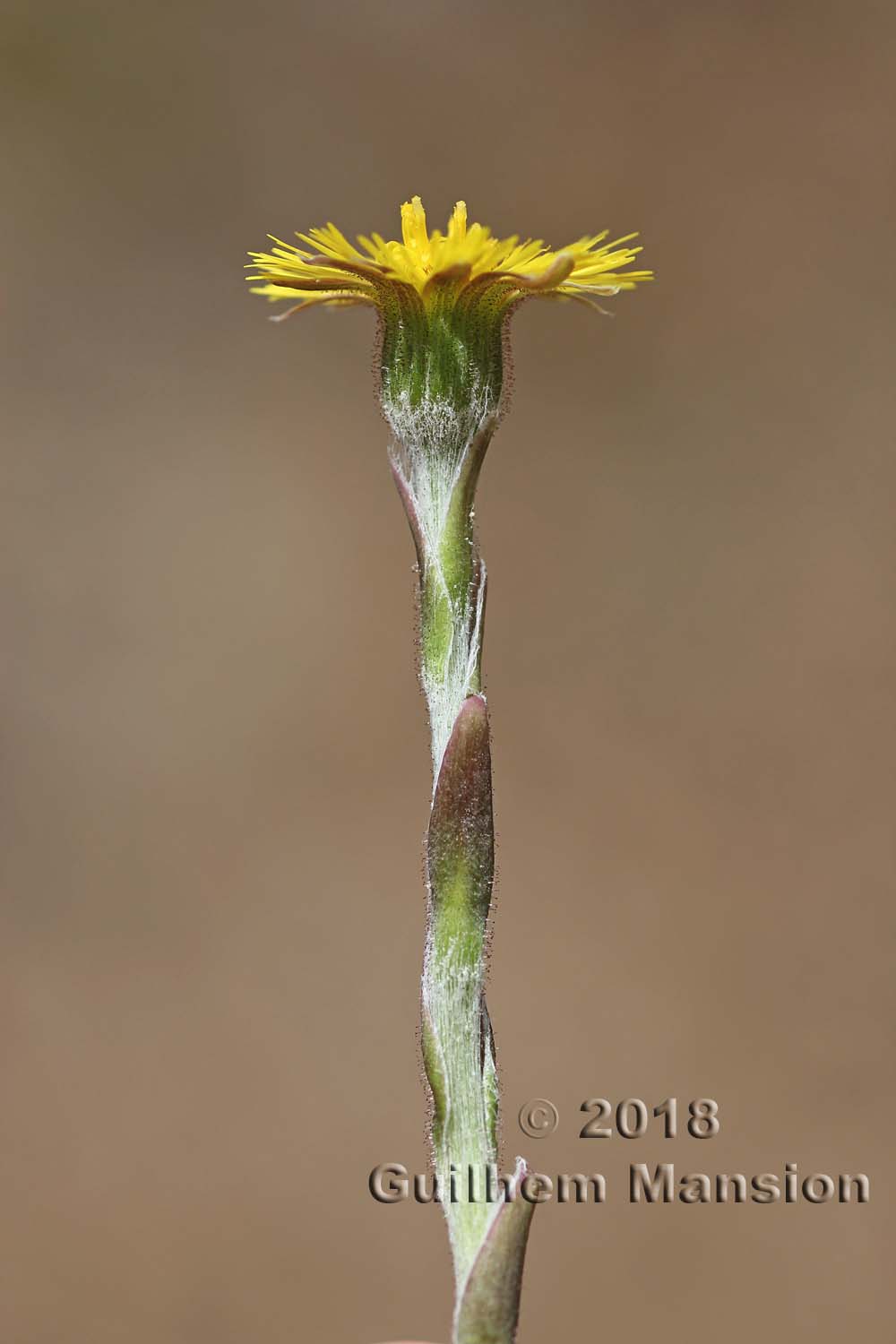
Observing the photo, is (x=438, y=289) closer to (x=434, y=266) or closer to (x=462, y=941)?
(x=434, y=266)

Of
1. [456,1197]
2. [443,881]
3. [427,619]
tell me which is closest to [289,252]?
[427,619]

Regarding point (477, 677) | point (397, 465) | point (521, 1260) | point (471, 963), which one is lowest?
point (521, 1260)

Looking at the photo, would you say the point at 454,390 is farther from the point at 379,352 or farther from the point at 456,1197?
the point at 456,1197

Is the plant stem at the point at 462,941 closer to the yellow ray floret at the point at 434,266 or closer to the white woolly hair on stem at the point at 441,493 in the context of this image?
the white woolly hair on stem at the point at 441,493

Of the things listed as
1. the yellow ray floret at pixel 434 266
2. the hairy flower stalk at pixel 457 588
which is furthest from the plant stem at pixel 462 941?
the yellow ray floret at pixel 434 266

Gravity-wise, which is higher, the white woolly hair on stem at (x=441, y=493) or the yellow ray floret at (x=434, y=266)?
the yellow ray floret at (x=434, y=266)

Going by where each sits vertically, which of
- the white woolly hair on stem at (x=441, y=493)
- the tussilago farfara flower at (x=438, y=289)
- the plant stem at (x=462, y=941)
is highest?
the tussilago farfara flower at (x=438, y=289)

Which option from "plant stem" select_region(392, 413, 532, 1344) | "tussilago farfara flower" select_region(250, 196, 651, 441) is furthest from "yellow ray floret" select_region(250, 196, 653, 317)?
"plant stem" select_region(392, 413, 532, 1344)

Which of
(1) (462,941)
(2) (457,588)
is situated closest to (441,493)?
(2) (457,588)

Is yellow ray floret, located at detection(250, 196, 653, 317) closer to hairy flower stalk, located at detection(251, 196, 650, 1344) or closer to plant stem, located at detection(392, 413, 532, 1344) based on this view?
hairy flower stalk, located at detection(251, 196, 650, 1344)
